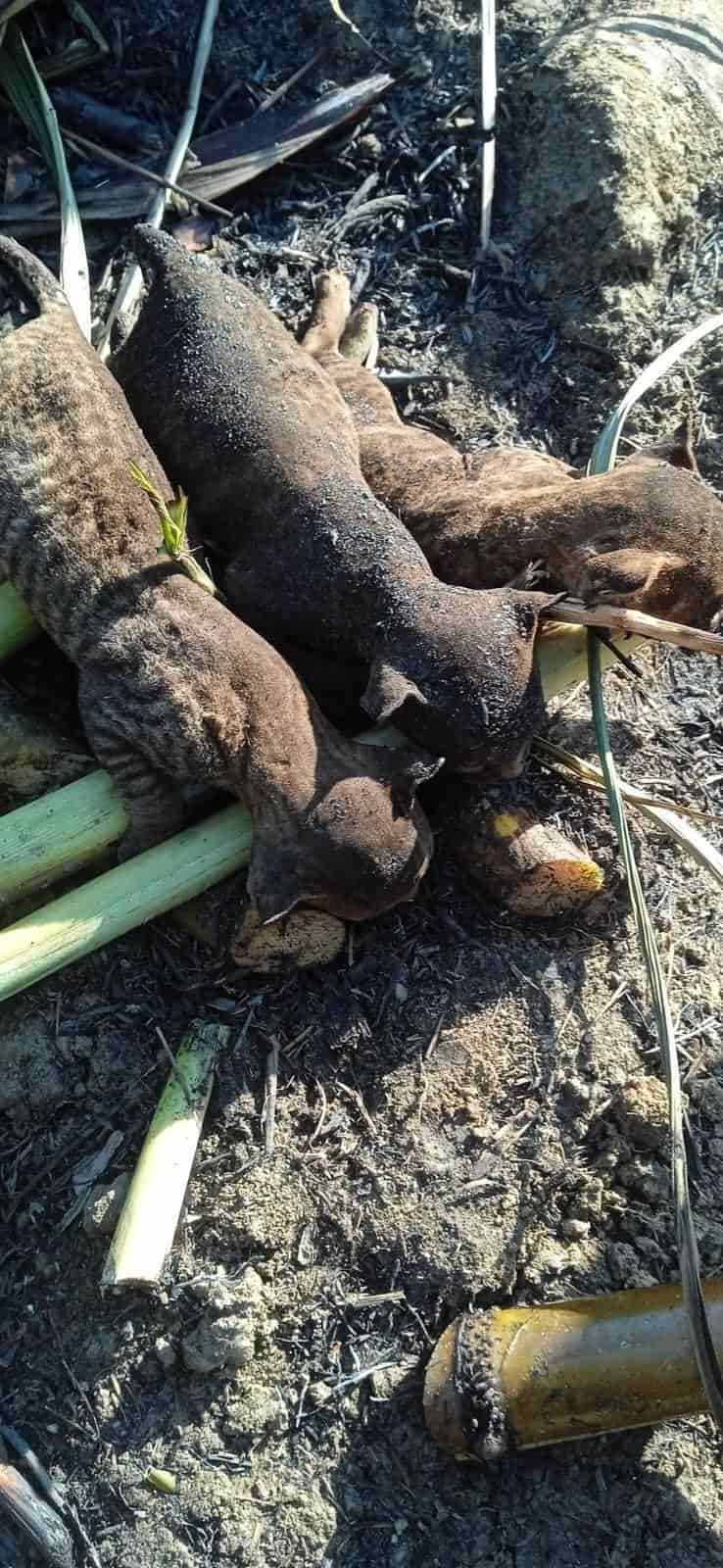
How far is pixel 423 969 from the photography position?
423 centimetres

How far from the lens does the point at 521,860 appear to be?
4141 millimetres

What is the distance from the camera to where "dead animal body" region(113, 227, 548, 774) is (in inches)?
161

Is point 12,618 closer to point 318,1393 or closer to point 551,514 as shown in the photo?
point 551,514

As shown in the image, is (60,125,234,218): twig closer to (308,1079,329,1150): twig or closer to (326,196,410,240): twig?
(326,196,410,240): twig

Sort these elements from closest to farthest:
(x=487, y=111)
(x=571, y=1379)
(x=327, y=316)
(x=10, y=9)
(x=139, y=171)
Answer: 1. (x=571, y=1379)
2. (x=10, y=9)
3. (x=327, y=316)
4. (x=139, y=171)
5. (x=487, y=111)

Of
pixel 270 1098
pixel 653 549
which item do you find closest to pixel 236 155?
pixel 653 549

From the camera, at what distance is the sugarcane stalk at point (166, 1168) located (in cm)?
364

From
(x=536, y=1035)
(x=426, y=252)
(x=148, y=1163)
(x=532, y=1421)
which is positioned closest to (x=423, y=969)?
(x=536, y=1035)

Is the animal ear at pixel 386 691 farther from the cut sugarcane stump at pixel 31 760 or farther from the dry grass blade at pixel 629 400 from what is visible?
the dry grass blade at pixel 629 400

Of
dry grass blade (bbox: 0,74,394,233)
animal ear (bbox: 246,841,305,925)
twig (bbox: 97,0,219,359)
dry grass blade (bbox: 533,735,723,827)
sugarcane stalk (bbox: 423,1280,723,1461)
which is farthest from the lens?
dry grass blade (bbox: 0,74,394,233)

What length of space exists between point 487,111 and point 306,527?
2.72 meters

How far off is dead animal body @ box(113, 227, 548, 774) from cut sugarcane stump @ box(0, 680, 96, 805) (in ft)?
2.68

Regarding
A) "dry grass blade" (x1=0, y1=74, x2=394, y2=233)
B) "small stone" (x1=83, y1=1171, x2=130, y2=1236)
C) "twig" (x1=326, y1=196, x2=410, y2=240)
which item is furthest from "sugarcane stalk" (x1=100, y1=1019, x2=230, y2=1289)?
"twig" (x1=326, y1=196, x2=410, y2=240)

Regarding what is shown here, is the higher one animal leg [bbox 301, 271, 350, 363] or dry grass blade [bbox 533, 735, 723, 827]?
animal leg [bbox 301, 271, 350, 363]
